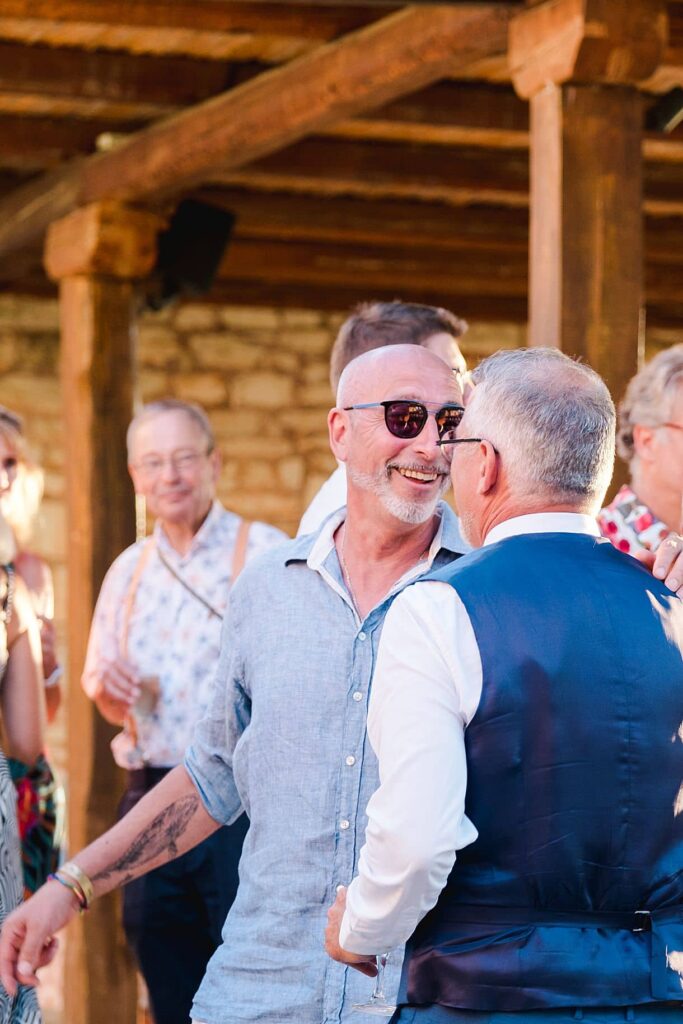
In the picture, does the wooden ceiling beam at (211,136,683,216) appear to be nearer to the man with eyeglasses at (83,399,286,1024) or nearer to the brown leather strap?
the man with eyeglasses at (83,399,286,1024)

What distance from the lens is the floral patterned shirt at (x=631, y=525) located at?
10.6 ft

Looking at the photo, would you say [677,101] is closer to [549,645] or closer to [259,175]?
[259,175]

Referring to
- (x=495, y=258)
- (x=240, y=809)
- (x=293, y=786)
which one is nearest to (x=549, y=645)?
→ (x=293, y=786)

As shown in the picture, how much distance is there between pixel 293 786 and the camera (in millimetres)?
2533

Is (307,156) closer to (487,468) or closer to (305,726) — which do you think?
(305,726)

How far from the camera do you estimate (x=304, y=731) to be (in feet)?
8.33

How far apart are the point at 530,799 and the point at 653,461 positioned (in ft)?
5.19

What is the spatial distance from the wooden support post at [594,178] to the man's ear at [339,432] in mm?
1371

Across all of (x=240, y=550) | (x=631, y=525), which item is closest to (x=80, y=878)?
(x=631, y=525)

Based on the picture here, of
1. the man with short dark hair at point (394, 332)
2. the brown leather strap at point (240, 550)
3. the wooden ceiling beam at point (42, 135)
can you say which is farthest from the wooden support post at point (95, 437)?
the man with short dark hair at point (394, 332)

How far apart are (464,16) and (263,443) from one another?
16.2 feet

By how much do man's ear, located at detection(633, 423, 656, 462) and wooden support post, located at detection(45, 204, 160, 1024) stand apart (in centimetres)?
338

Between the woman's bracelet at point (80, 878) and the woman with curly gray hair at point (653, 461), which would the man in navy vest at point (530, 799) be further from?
the woman with curly gray hair at point (653, 461)

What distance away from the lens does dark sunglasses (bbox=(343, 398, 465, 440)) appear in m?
2.62
